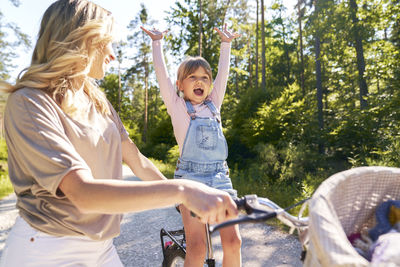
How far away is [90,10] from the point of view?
136 centimetres

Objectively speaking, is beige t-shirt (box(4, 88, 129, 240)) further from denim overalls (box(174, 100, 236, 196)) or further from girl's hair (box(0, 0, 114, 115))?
denim overalls (box(174, 100, 236, 196))

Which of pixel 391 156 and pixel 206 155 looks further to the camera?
pixel 391 156

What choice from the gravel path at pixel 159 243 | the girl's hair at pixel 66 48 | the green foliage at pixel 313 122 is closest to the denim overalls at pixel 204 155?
the girl's hair at pixel 66 48

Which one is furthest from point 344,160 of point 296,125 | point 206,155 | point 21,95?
point 21,95

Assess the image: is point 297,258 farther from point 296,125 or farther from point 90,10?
point 296,125

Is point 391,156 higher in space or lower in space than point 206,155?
lower

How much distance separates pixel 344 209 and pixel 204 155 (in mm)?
1328

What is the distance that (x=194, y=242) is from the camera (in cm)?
235

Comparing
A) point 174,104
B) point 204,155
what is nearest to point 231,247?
point 204,155

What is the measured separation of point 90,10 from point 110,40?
153 millimetres

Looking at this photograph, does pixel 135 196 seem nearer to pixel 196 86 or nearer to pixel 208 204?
pixel 208 204

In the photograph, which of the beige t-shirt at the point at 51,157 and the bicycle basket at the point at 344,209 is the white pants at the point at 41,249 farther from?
the bicycle basket at the point at 344,209

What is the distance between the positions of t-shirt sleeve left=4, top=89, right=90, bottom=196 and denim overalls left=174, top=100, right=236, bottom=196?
4.55ft

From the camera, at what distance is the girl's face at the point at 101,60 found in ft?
4.79
